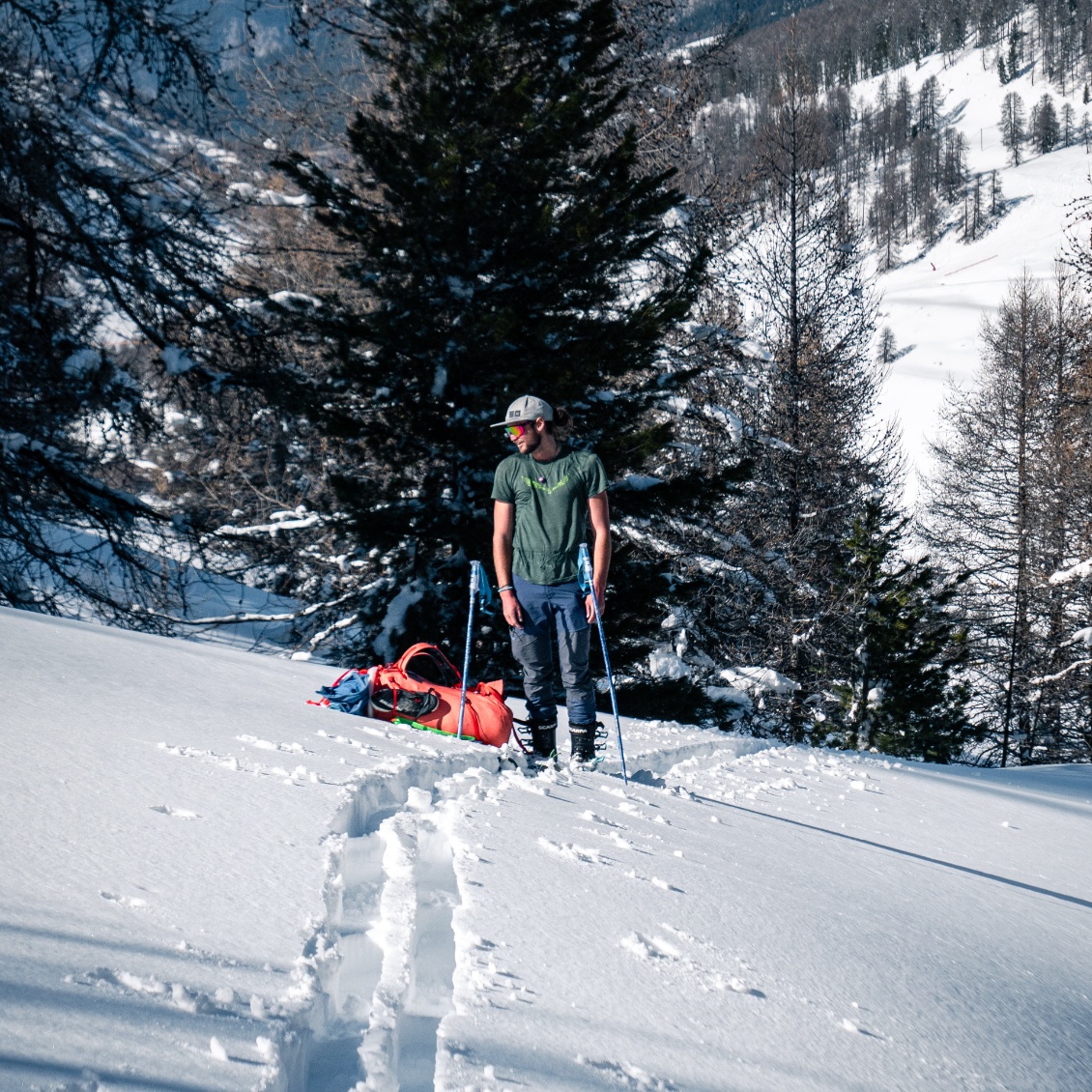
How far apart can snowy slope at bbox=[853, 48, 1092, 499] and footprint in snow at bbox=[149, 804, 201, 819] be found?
32.1 meters

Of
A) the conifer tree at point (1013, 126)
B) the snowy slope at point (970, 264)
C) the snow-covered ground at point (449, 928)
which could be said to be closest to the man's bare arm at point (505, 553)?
the snow-covered ground at point (449, 928)

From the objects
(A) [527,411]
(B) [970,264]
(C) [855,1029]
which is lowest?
(C) [855,1029]

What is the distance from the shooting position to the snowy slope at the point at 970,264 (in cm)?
5128

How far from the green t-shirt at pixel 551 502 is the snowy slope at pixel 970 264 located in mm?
29239

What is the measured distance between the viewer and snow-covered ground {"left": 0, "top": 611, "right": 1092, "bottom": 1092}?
5.64ft

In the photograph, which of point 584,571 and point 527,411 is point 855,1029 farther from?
point 527,411

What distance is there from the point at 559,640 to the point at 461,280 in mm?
7039

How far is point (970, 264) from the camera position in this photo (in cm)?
8125

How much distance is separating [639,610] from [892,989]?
9.35 meters

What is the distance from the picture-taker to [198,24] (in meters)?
6.86

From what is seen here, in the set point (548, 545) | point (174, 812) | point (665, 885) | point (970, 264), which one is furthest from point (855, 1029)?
point (970, 264)

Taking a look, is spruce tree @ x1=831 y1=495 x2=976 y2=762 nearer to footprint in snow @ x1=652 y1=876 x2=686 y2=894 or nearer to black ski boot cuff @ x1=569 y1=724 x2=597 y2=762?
black ski boot cuff @ x1=569 y1=724 x2=597 y2=762

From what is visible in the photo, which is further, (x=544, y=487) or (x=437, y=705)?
(x=437, y=705)

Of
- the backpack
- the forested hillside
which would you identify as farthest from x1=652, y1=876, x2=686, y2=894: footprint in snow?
the forested hillside
